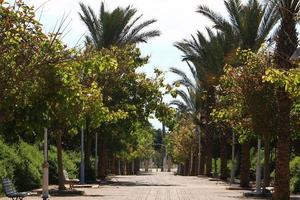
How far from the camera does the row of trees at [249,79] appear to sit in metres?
21.0

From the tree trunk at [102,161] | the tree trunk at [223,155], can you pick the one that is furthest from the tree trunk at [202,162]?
the tree trunk at [102,161]

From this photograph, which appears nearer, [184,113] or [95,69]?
[95,69]

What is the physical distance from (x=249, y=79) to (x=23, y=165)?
11.3 metres

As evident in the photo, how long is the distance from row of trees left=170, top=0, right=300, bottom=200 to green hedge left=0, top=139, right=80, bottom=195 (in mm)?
8681

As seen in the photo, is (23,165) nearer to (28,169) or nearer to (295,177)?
(28,169)

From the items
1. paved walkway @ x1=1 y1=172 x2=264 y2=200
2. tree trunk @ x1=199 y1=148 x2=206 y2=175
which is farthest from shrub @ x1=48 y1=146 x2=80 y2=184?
tree trunk @ x1=199 y1=148 x2=206 y2=175

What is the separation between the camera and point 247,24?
32.6 metres

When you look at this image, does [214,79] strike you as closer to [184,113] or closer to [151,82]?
[151,82]

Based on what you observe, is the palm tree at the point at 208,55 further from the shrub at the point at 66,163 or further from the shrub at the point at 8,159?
the shrub at the point at 8,159

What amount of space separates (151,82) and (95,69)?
26.3 meters

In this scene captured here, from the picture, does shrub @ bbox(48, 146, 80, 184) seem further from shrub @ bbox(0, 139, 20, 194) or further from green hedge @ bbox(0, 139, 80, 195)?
shrub @ bbox(0, 139, 20, 194)

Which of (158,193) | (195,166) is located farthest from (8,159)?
(195,166)

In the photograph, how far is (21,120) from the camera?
39.8 ft

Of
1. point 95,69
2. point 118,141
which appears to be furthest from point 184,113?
point 95,69
